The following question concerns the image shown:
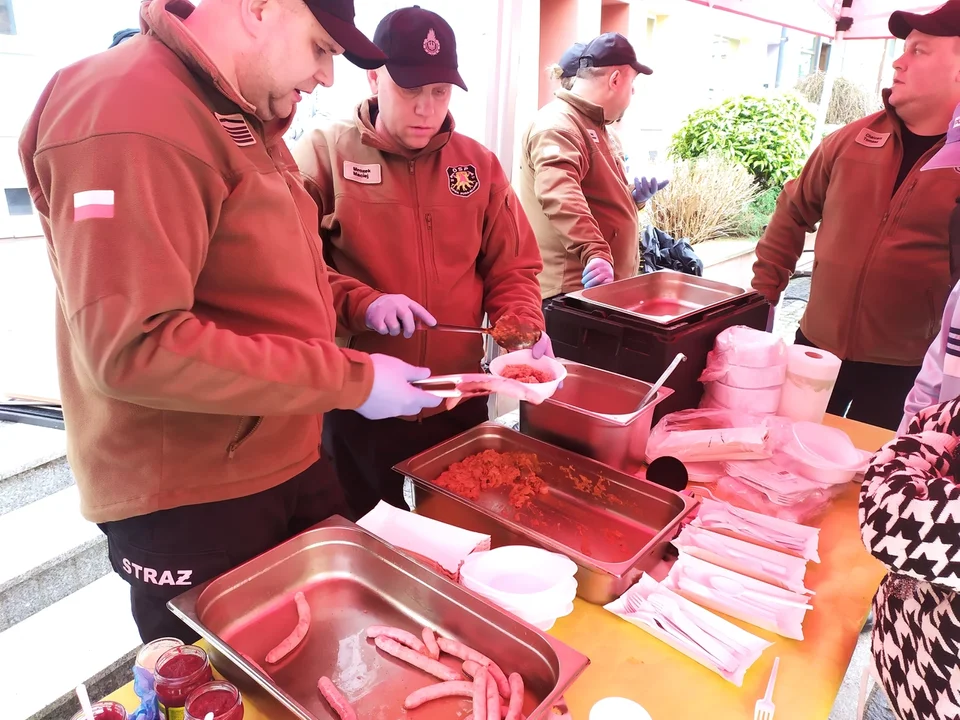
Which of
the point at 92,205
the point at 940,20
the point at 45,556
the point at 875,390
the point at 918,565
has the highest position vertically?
the point at 940,20

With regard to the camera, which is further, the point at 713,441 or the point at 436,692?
the point at 713,441

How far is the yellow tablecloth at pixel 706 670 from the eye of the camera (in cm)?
109

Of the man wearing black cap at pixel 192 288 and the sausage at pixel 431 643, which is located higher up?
the man wearing black cap at pixel 192 288

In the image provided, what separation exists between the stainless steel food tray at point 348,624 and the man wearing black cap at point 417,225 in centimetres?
79

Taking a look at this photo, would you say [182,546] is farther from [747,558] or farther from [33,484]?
[33,484]

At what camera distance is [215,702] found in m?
0.92

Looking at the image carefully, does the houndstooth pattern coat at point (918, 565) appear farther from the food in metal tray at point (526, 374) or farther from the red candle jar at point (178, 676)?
the red candle jar at point (178, 676)

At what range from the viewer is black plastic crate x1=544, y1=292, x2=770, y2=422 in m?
2.04

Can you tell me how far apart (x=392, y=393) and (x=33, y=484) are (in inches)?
84.6

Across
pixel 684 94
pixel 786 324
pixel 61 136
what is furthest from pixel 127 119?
pixel 684 94

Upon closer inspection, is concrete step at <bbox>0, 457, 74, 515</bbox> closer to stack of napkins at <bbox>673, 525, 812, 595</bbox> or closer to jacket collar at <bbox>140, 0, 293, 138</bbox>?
jacket collar at <bbox>140, 0, 293, 138</bbox>

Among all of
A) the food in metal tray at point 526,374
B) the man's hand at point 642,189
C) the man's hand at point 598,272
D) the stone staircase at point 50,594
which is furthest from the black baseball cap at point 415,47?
the man's hand at point 642,189

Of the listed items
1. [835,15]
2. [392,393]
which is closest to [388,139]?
[392,393]

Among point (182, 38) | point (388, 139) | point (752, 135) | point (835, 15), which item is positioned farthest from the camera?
point (752, 135)
